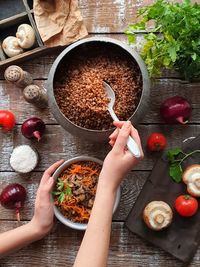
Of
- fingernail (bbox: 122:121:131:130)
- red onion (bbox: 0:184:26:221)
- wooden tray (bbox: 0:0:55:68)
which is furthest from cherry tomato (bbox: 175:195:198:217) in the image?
wooden tray (bbox: 0:0:55:68)

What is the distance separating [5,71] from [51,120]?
21 centimetres

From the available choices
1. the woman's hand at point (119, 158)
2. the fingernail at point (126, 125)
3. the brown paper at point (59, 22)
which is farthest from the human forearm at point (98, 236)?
the brown paper at point (59, 22)

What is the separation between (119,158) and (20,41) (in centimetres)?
53

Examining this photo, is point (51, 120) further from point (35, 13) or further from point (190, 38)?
point (190, 38)

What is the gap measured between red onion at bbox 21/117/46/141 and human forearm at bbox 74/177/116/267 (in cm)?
36

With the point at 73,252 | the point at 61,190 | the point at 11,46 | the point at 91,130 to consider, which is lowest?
the point at 73,252

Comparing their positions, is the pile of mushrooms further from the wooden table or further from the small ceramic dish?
the small ceramic dish

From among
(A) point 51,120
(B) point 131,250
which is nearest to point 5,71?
(A) point 51,120

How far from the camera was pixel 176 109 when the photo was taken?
140 centimetres

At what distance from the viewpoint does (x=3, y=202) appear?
145cm

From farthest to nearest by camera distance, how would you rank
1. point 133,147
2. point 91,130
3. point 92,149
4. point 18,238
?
point 92,149 → point 18,238 → point 91,130 → point 133,147

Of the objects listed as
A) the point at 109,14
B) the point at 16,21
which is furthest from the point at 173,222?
the point at 16,21

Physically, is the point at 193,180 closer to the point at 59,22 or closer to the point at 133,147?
the point at 133,147

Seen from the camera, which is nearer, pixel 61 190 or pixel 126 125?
pixel 126 125
